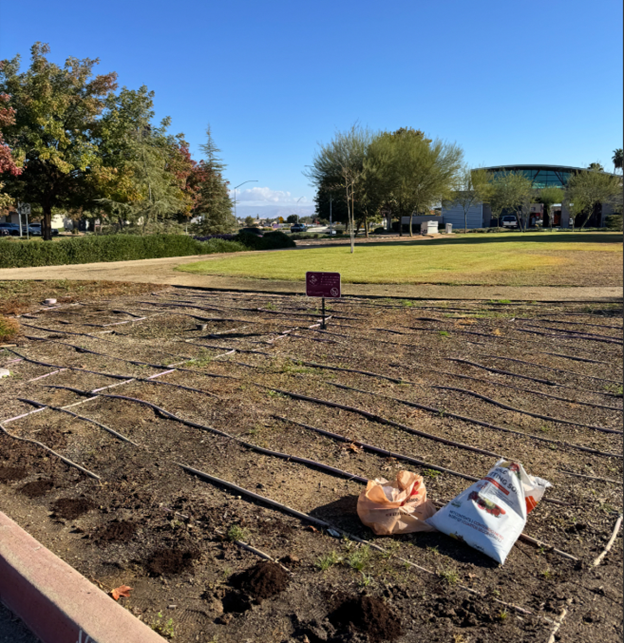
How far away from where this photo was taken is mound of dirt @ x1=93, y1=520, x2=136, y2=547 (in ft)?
11.6

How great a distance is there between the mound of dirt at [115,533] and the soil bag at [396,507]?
4.88ft

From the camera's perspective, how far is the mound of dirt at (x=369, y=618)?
2.66 metres

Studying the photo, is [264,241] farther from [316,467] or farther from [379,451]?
[316,467]

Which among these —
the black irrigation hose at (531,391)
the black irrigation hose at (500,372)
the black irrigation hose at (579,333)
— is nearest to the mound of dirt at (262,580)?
the black irrigation hose at (531,391)

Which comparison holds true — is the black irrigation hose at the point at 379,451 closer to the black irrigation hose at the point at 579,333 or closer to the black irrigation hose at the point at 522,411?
the black irrigation hose at the point at 522,411

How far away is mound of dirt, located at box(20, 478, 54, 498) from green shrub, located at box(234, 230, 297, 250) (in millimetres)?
35317

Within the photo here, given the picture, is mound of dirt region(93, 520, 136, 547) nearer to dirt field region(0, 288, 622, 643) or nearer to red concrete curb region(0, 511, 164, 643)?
dirt field region(0, 288, 622, 643)

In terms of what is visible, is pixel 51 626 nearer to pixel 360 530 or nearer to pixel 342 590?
pixel 342 590

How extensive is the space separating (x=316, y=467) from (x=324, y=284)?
16.0ft

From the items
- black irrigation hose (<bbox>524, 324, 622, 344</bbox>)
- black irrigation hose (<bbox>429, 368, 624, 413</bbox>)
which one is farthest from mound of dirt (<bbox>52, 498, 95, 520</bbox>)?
black irrigation hose (<bbox>524, 324, 622, 344</bbox>)

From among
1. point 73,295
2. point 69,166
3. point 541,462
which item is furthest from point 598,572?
point 69,166

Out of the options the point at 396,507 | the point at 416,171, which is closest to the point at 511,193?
the point at 416,171

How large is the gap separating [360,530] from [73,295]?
13.1m

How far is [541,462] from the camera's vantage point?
4324 millimetres
